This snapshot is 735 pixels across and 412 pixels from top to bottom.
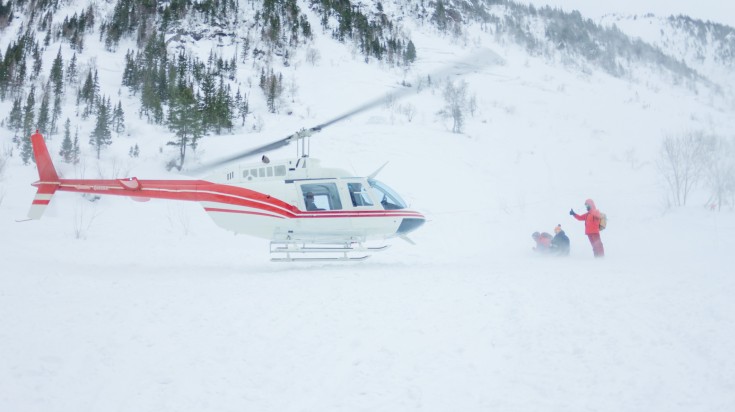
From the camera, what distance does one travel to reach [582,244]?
13055mm

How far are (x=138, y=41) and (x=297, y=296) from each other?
53208mm

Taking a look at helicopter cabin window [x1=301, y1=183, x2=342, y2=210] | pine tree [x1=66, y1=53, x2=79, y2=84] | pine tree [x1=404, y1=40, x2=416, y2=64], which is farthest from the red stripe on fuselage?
pine tree [x1=404, y1=40, x2=416, y2=64]

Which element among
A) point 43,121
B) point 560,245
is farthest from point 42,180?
point 43,121

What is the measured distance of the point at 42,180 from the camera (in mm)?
8094

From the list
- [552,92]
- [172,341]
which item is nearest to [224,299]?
[172,341]

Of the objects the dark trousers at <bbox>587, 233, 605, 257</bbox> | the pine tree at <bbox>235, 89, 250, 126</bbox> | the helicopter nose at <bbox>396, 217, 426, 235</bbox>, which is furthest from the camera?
the pine tree at <bbox>235, 89, 250, 126</bbox>

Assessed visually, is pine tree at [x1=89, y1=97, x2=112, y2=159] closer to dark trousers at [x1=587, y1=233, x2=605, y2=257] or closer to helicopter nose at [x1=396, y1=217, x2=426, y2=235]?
helicopter nose at [x1=396, y1=217, x2=426, y2=235]

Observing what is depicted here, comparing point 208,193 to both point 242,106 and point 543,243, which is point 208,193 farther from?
point 242,106

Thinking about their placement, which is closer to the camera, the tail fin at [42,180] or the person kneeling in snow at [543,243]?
the tail fin at [42,180]

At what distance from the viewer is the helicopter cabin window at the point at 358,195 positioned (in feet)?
27.0

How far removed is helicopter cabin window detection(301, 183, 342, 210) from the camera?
8195 millimetres

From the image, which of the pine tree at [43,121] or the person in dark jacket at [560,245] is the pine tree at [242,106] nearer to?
the pine tree at [43,121]

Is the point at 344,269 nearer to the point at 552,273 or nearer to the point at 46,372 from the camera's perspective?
the point at 552,273

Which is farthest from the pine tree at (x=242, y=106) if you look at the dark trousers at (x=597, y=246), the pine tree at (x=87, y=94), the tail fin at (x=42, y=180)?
the dark trousers at (x=597, y=246)
